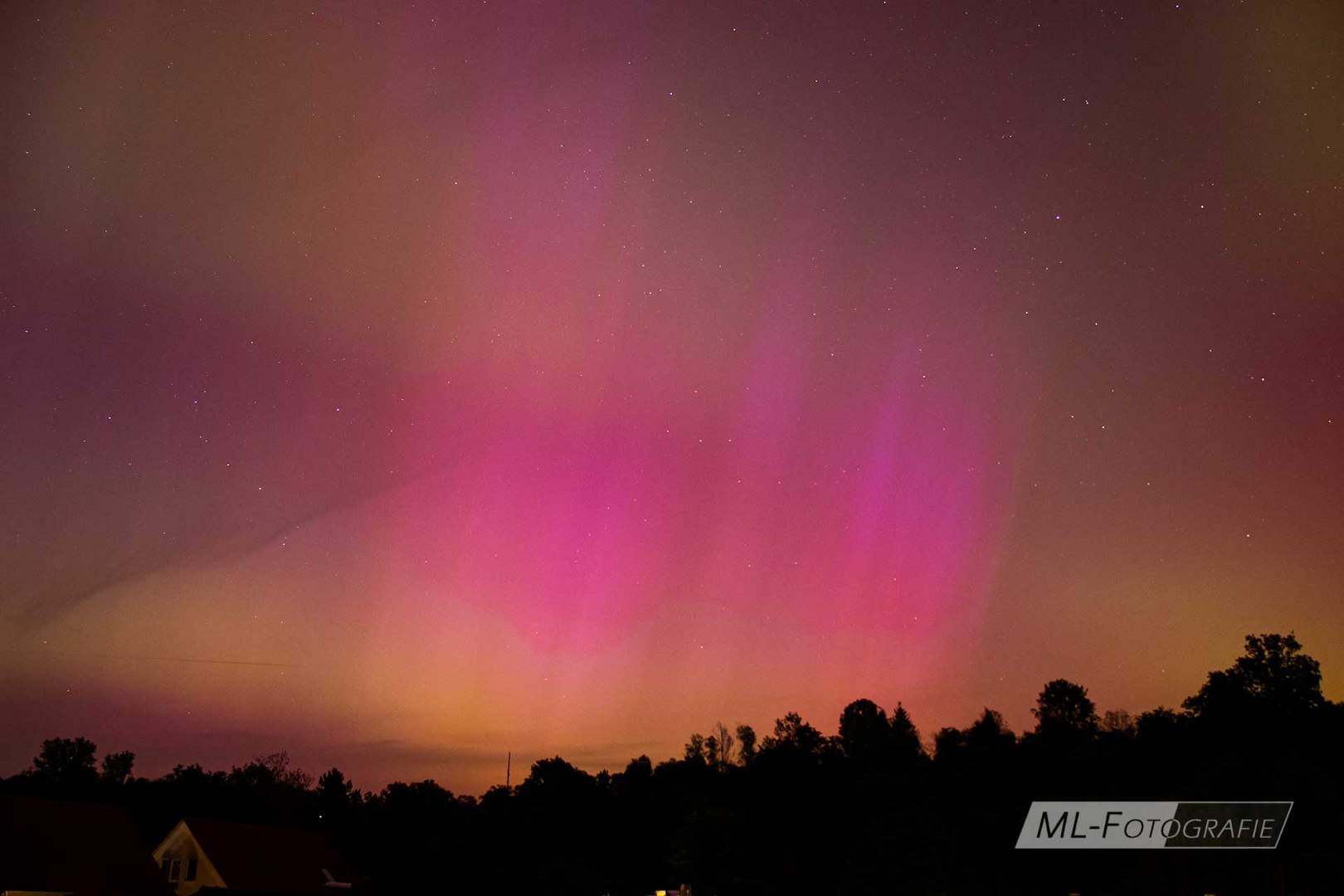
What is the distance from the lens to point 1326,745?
5784cm

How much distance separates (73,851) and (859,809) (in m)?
47.4

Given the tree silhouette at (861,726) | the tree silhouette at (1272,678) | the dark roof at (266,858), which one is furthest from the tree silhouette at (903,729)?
the dark roof at (266,858)

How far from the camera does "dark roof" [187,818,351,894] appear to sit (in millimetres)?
55625

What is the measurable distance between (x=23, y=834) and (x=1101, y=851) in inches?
2009

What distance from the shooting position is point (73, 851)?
4797 cm

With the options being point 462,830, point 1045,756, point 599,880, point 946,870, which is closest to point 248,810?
point 462,830

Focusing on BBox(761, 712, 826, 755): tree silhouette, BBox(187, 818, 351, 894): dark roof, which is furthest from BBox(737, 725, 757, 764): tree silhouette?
BBox(187, 818, 351, 894): dark roof

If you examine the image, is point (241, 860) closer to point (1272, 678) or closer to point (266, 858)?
point (266, 858)

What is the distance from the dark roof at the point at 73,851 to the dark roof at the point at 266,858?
12.6ft

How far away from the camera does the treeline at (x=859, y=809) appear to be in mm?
56094

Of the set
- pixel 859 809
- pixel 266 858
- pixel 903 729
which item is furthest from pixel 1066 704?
pixel 266 858

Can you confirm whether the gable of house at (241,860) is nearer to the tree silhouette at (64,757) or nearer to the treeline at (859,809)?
the treeline at (859,809)

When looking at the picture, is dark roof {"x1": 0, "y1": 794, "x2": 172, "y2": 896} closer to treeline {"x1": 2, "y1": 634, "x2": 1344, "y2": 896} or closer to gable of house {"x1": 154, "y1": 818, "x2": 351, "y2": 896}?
gable of house {"x1": 154, "y1": 818, "x2": 351, "y2": 896}

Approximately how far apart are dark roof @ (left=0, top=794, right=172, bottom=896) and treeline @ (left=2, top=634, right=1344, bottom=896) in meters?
18.4
